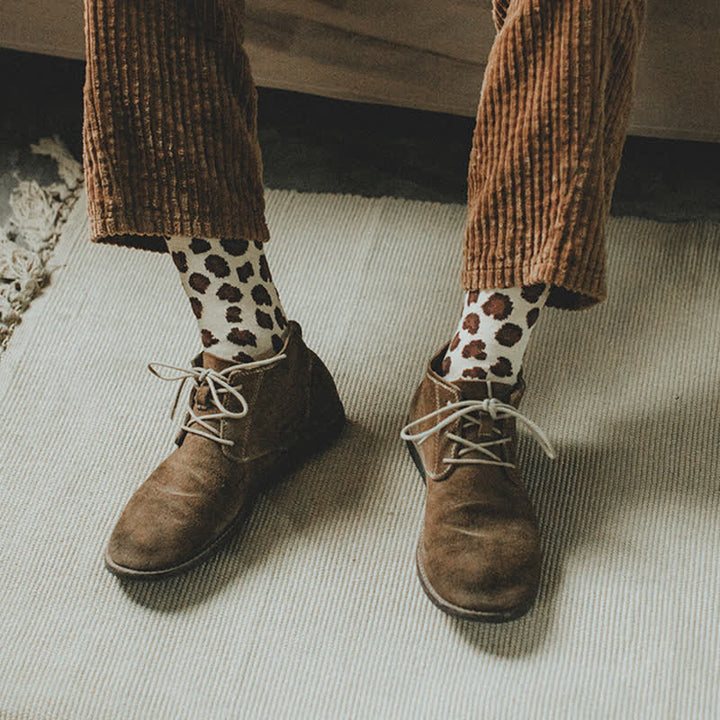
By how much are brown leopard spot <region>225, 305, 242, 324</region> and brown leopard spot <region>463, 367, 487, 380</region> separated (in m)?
0.22

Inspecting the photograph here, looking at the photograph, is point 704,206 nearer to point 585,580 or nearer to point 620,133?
point 620,133

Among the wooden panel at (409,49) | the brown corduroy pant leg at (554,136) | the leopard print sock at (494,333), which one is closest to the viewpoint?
the brown corduroy pant leg at (554,136)

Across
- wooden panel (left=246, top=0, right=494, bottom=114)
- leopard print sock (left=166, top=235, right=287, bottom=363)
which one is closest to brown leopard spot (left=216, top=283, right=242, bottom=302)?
leopard print sock (left=166, top=235, right=287, bottom=363)

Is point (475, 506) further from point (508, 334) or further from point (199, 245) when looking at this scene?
point (199, 245)

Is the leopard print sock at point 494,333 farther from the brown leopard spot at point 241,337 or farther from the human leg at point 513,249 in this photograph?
the brown leopard spot at point 241,337

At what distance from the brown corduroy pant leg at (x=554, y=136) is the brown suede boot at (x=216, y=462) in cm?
24

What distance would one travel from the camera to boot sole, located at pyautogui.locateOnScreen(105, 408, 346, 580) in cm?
69

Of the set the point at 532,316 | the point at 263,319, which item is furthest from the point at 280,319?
the point at 532,316

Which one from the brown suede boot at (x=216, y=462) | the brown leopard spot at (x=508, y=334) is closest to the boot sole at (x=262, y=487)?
the brown suede boot at (x=216, y=462)

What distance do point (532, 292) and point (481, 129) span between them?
15 cm

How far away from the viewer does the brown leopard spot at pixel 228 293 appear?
0.69m

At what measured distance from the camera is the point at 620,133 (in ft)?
2.04

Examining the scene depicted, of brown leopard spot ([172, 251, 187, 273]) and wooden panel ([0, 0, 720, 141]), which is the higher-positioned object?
wooden panel ([0, 0, 720, 141])

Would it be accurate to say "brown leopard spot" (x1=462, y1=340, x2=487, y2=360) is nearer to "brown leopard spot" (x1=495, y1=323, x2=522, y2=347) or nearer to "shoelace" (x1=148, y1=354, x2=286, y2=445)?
"brown leopard spot" (x1=495, y1=323, x2=522, y2=347)
